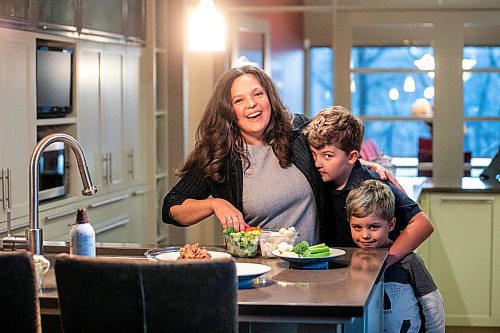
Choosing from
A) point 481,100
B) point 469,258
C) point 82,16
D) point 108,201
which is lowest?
point 469,258

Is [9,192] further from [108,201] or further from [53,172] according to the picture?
[108,201]

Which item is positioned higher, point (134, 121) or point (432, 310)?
point (134, 121)

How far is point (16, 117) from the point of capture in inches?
185

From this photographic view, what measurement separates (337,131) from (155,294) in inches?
50.7

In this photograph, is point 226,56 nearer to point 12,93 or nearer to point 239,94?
point 12,93

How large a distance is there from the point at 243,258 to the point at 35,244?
2.03ft

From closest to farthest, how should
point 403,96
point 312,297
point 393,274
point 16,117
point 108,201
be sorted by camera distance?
1. point 312,297
2. point 393,274
3. point 16,117
4. point 108,201
5. point 403,96

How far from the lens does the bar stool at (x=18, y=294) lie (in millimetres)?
2176

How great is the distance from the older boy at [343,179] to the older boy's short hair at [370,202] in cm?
10

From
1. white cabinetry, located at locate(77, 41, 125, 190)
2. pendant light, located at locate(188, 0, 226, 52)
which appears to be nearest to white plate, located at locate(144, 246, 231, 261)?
pendant light, located at locate(188, 0, 226, 52)

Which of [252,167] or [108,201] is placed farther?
[108,201]

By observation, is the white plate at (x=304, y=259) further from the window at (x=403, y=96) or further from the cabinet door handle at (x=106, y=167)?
the window at (x=403, y=96)

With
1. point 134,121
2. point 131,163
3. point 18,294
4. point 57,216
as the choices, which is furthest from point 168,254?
point 134,121

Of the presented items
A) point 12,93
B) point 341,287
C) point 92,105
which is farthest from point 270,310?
point 92,105
